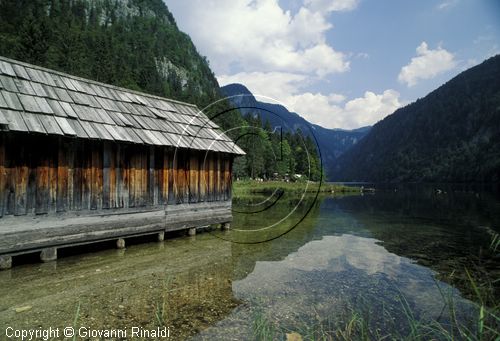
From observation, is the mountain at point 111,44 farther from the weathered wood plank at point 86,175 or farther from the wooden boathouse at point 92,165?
the weathered wood plank at point 86,175

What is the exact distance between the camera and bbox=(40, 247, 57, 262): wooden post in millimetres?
9914

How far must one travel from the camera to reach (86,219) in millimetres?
10773

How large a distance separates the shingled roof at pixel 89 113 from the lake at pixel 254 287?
424 cm

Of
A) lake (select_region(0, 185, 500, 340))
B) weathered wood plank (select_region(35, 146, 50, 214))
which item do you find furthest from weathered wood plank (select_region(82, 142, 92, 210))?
lake (select_region(0, 185, 500, 340))

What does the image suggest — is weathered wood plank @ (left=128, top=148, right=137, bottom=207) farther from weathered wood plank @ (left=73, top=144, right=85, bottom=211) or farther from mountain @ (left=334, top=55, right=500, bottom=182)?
mountain @ (left=334, top=55, right=500, bottom=182)

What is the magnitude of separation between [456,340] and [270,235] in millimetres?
11262

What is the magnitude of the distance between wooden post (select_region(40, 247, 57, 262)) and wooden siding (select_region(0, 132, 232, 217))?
120 cm

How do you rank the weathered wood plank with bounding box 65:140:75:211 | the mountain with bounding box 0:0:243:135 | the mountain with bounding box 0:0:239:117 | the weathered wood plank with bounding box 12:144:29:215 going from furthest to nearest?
the mountain with bounding box 0:0:239:117, the mountain with bounding box 0:0:243:135, the weathered wood plank with bounding box 65:140:75:211, the weathered wood plank with bounding box 12:144:29:215

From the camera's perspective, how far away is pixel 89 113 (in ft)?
38.2

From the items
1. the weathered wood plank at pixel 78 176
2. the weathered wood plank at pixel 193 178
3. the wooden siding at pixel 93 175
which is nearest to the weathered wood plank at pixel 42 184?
the wooden siding at pixel 93 175

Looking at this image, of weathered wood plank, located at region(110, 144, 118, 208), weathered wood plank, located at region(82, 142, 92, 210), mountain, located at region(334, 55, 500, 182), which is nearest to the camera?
weathered wood plank, located at region(82, 142, 92, 210)

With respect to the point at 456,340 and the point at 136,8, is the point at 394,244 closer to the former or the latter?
the point at 456,340

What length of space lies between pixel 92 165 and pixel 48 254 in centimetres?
308

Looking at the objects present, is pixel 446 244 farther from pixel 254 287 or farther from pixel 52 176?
pixel 52 176
